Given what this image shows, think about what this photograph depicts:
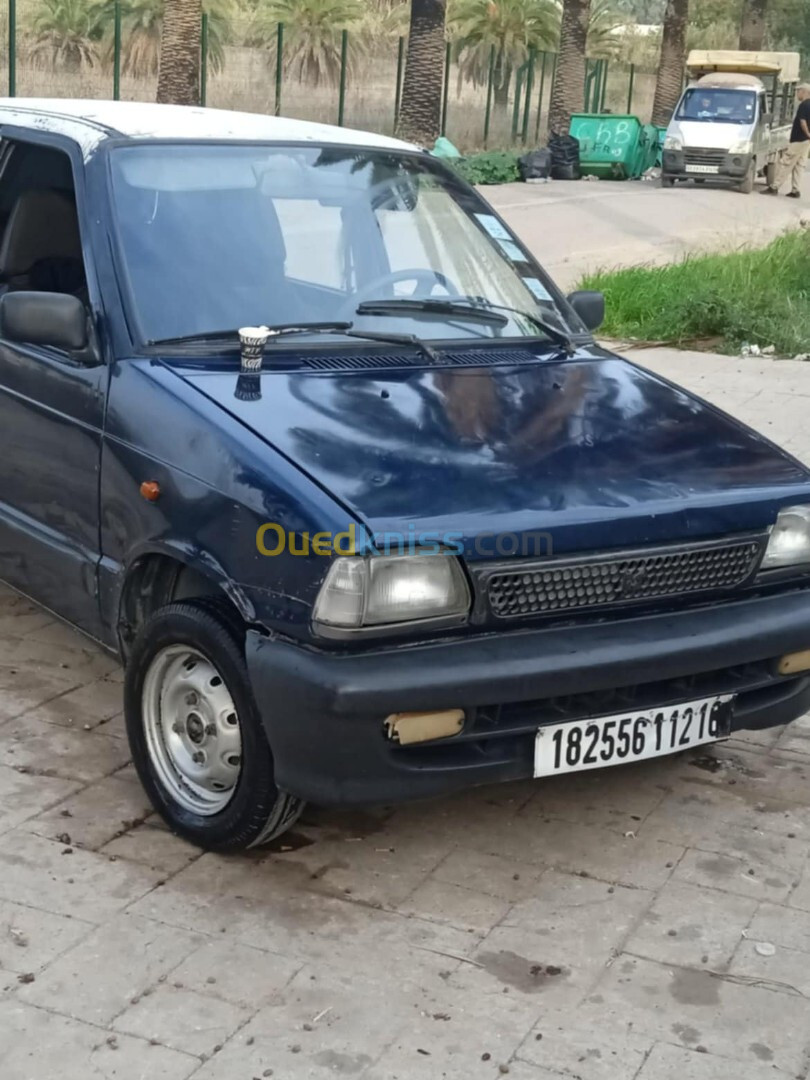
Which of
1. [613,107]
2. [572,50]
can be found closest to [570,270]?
[572,50]

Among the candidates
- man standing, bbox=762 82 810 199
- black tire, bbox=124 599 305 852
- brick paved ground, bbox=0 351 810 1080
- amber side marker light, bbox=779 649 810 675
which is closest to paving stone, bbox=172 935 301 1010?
brick paved ground, bbox=0 351 810 1080

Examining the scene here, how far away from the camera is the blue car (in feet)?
11.4

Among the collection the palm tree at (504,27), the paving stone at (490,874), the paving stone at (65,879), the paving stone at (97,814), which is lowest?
the paving stone at (97,814)

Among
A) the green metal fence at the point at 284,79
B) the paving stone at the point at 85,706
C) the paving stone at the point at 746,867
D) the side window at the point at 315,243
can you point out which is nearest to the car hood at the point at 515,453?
the side window at the point at 315,243

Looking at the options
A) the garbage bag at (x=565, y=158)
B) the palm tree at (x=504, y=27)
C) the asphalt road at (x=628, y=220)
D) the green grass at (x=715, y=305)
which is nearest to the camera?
the green grass at (x=715, y=305)

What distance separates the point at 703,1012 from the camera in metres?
3.31

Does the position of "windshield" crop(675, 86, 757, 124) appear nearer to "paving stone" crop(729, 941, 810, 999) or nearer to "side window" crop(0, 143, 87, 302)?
"side window" crop(0, 143, 87, 302)

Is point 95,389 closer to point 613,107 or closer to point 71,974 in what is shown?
point 71,974

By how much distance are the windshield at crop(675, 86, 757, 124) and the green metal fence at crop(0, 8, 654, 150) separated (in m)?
5.99

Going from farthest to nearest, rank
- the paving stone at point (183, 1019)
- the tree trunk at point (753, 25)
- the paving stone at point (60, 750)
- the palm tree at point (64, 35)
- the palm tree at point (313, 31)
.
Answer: the tree trunk at point (753, 25), the palm tree at point (313, 31), the palm tree at point (64, 35), the paving stone at point (60, 750), the paving stone at point (183, 1019)

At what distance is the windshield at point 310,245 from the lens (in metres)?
4.32

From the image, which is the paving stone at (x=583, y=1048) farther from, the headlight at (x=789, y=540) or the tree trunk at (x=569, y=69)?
the tree trunk at (x=569, y=69)

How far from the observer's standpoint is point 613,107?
4953cm

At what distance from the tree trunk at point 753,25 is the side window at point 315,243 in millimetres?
39780
